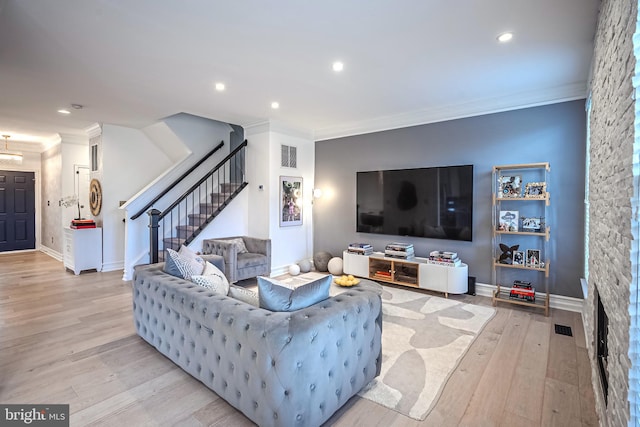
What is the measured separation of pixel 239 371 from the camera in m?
1.92

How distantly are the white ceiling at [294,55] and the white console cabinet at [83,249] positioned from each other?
84.3 inches

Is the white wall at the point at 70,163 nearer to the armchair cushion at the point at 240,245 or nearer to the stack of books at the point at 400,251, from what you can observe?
the armchair cushion at the point at 240,245

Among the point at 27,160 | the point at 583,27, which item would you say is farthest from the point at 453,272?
the point at 27,160

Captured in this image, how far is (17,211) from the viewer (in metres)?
8.08

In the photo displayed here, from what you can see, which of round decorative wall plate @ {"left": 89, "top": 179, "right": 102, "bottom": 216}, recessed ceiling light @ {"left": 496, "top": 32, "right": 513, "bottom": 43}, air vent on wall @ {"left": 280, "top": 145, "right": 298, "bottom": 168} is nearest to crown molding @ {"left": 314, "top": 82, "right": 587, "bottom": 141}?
air vent on wall @ {"left": 280, "top": 145, "right": 298, "bottom": 168}

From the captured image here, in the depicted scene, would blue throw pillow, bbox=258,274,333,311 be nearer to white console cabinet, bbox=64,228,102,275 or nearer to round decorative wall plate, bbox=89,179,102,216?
white console cabinet, bbox=64,228,102,275

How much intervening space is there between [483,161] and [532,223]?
106 cm

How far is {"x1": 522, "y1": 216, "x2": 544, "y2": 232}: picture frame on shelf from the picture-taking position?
407 centimetres

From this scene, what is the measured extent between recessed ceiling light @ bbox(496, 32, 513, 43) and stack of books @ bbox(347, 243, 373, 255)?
11.4 ft

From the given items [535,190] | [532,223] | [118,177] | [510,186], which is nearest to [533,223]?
[532,223]

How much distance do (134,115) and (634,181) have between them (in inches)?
246

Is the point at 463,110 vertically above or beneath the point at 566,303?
above

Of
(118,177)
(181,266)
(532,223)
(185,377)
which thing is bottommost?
(185,377)

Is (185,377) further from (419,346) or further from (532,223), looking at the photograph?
(532,223)
